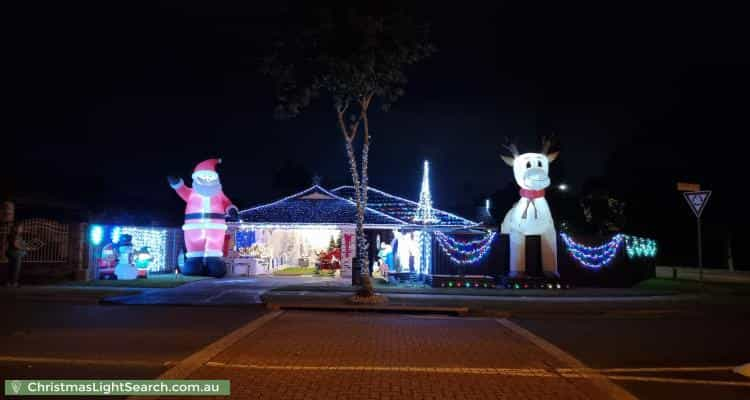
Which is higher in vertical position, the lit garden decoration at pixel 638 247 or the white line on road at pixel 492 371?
the lit garden decoration at pixel 638 247

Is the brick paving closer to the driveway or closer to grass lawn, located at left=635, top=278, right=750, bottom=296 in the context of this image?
the driveway

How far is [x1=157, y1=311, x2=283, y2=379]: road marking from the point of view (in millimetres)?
7844

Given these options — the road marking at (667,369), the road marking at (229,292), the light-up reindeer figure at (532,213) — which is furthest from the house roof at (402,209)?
the road marking at (667,369)

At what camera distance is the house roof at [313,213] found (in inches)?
1172

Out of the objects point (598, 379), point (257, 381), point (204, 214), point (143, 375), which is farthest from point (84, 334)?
point (204, 214)

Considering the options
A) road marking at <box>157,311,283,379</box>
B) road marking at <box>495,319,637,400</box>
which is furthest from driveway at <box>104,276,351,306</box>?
road marking at <box>495,319,637,400</box>

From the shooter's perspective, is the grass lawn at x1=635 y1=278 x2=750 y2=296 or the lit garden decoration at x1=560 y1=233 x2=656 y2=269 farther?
the lit garden decoration at x1=560 y1=233 x2=656 y2=269

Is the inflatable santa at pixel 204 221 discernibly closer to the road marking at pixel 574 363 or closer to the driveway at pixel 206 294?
the driveway at pixel 206 294

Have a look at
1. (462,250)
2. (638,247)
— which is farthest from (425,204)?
(638,247)

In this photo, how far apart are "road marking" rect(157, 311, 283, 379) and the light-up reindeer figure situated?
528 inches

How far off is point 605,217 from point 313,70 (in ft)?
123

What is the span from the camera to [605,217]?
162 ft

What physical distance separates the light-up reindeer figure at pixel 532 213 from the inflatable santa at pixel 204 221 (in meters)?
12.9

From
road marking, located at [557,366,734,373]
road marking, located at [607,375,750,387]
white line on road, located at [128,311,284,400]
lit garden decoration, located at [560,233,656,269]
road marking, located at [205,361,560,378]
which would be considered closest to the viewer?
white line on road, located at [128,311,284,400]
